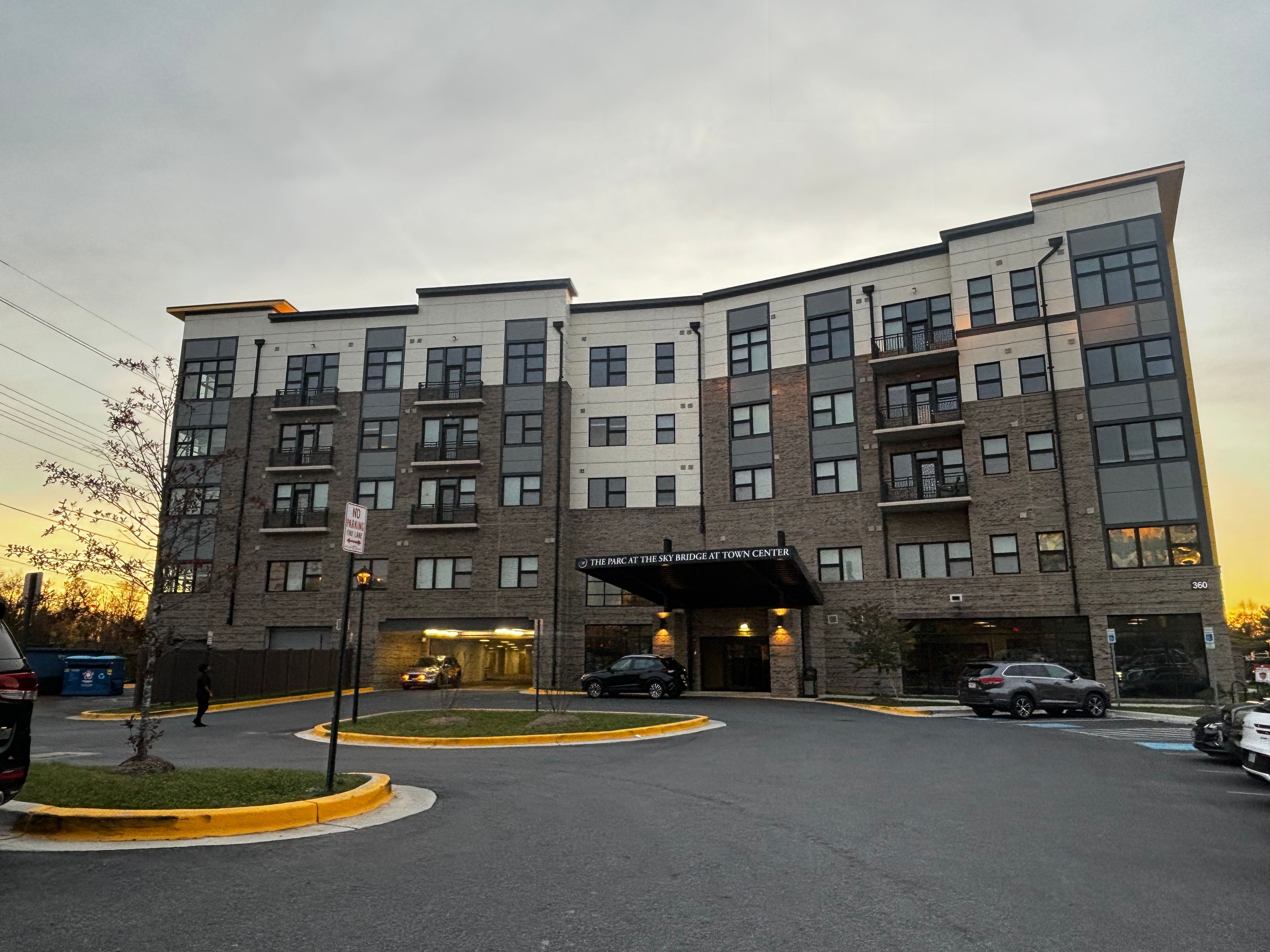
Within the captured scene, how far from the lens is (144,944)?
4.68m

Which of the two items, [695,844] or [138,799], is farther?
[138,799]

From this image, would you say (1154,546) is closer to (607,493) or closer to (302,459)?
(607,493)

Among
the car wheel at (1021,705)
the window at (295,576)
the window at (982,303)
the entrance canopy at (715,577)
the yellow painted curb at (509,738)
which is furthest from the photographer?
the window at (295,576)

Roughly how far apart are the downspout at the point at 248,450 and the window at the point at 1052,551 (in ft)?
114

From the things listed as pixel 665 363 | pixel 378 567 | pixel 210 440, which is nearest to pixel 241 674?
pixel 378 567

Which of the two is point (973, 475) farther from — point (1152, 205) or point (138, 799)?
point (138, 799)

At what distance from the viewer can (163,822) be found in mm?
7418

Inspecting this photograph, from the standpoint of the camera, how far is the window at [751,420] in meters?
39.1

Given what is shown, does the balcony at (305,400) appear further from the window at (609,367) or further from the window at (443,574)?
the window at (609,367)

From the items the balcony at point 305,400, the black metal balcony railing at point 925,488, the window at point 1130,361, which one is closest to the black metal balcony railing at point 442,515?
the balcony at point 305,400

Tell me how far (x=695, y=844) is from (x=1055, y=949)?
3184 mm

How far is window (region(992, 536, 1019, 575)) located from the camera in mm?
33156

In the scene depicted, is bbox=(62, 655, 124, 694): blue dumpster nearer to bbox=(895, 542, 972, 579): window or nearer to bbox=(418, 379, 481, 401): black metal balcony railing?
bbox=(418, 379, 481, 401): black metal balcony railing

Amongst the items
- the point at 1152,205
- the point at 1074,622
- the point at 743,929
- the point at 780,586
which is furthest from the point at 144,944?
the point at 1152,205
